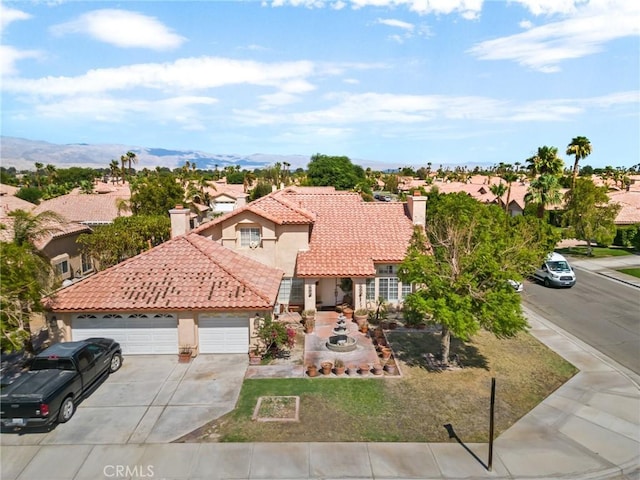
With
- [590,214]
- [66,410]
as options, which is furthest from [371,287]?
[590,214]

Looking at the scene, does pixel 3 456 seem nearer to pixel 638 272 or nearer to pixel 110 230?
pixel 110 230

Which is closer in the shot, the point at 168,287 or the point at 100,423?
the point at 100,423

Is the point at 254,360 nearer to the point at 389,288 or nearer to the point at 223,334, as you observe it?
the point at 223,334

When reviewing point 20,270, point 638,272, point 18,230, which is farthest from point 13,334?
point 638,272

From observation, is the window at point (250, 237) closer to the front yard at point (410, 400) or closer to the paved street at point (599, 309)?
the front yard at point (410, 400)

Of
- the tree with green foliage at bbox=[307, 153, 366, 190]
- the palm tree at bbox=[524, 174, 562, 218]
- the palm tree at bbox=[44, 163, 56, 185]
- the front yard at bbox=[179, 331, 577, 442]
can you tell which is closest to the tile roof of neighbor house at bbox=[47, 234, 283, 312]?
the front yard at bbox=[179, 331, 577, 442]

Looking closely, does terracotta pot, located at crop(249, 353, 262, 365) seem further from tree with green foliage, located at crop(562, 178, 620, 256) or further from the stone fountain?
tree with green foliage, located at crop(562, 178, 620, 256)

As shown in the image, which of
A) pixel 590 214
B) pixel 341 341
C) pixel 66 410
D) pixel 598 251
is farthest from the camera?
pixel 598 251
